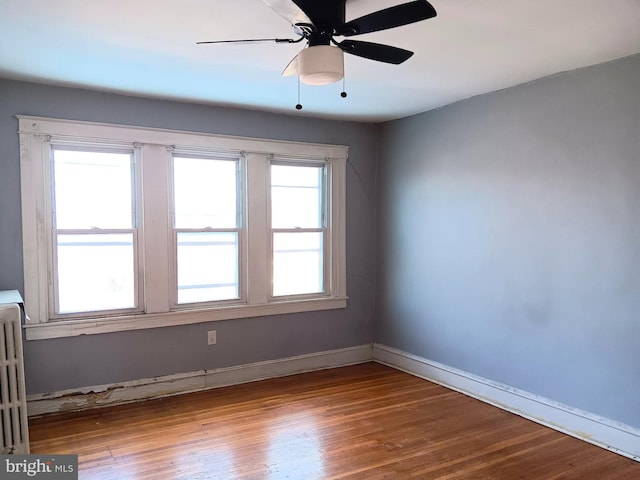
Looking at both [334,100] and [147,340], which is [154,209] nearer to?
[147,340]

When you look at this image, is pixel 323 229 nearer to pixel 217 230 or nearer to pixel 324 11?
pixel 217 230

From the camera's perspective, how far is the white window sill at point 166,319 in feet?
11.5

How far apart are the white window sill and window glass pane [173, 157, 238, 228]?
755 millimetres

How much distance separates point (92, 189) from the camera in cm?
370

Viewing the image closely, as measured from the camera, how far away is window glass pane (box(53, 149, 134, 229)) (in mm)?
3602

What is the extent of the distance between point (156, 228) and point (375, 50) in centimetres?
243

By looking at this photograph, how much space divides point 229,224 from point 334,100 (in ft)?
4.64

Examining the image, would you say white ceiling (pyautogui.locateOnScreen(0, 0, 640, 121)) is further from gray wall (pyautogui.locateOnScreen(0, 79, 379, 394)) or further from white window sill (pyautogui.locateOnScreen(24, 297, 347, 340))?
white window sill (pyautogui.locateOnScreen(24, 297, 347, 340))

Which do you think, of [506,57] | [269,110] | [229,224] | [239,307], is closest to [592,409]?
[506,57]

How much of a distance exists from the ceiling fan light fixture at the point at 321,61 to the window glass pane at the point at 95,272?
2.37m

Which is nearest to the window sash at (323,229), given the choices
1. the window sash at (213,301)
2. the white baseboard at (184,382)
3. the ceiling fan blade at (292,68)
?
the window sash at (213,301)

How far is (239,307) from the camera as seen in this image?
425 cm

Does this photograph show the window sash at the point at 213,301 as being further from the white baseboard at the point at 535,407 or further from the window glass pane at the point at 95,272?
the white baseboard at the point at 535,407

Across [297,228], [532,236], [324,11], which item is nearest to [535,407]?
[532,236]
